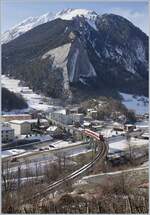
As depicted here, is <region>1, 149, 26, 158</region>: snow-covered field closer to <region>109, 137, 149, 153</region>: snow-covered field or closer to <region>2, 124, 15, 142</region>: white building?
<region>2, 124, 15, 142</region>: white building

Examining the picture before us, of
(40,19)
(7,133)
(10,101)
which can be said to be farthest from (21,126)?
(40,19)

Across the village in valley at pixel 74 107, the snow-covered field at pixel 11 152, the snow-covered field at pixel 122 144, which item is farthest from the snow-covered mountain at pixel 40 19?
the snow-covered field at pixel 122 144

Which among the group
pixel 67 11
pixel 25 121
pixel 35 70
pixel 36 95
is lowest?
pixel 25 121

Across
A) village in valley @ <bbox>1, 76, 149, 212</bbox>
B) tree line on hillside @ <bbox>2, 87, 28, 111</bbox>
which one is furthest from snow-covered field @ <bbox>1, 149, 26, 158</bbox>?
tree line on hillside @ <bbox>2, 87, 28, 111</bbox>

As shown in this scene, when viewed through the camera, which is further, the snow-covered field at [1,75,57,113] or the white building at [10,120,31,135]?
the snow-covered field at [1,75,57,113]

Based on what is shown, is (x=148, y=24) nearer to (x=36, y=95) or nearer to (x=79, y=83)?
(x=79, y=83)

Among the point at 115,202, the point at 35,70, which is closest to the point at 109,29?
the point at 35,70

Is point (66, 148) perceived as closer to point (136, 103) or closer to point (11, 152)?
point (11, 152)
